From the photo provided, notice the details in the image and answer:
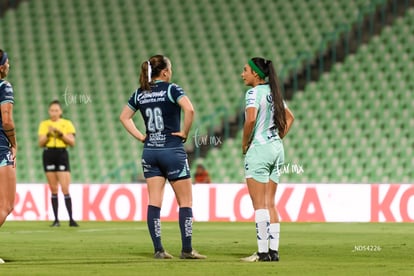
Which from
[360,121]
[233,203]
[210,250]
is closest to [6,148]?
[210,250]

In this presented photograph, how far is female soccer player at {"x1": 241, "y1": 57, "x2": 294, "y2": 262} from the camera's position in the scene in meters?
9.89

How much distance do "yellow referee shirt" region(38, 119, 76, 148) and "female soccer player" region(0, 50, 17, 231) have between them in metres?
7.36

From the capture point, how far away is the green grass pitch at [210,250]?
904 cm

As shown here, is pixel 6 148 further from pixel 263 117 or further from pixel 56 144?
pixel 56 144

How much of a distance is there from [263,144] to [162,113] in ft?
3.55

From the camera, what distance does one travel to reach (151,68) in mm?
10258

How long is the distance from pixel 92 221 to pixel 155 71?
988 cm

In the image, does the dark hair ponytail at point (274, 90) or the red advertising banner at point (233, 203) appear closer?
the dark hair ponytail at point (274, 90)

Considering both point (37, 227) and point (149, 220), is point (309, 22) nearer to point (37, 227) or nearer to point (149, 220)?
point (37, 227)
